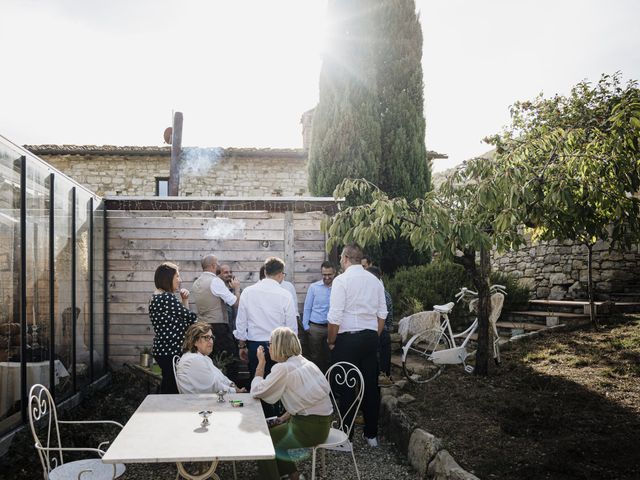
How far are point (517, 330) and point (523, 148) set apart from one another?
4733 millimetres

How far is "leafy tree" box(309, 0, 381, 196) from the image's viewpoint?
Result: 1223cm

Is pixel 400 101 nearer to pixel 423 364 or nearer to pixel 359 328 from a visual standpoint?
pixel 423 364

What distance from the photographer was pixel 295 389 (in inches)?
152

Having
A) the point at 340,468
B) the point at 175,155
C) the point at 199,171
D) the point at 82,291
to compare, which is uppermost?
the point at 199,171

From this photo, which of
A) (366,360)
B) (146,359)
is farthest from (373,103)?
(366,360)

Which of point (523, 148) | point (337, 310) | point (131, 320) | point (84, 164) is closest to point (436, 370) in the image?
point (337, 310)

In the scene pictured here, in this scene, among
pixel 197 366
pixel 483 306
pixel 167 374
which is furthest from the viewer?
pixel 483 306

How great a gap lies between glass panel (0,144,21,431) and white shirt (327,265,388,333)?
2.76 m

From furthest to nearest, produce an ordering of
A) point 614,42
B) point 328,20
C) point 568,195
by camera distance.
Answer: point 328,20
point 614,42
point 568,195

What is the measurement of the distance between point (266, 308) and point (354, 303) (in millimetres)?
844

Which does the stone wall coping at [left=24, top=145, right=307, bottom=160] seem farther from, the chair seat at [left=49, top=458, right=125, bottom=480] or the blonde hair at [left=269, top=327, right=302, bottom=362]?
the chair seat at [left=49, top=458, right=125, bottom=480]

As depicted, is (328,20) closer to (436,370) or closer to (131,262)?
(131,262)

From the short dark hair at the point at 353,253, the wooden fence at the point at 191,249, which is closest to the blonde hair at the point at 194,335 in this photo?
the short dark hair at the point at 353,253

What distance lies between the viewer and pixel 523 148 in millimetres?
6043
